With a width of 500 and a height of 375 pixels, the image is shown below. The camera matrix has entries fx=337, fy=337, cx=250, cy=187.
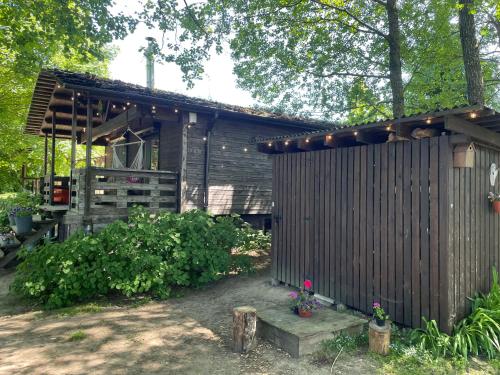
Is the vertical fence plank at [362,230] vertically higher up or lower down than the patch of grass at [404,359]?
higher up

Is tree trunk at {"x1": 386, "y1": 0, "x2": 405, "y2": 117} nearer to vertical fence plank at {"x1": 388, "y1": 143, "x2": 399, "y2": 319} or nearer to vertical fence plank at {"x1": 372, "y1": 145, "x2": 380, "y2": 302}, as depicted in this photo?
vertical fence plank at {"x1": 372, "y1": 145, "x2": 380, "y2": 302}

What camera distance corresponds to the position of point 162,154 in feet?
33.3

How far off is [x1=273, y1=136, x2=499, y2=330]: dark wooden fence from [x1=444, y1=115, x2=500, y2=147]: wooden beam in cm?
20

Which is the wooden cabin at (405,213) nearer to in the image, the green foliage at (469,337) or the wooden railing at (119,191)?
the green foliage at (469,337)

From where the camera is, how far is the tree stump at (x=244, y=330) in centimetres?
423

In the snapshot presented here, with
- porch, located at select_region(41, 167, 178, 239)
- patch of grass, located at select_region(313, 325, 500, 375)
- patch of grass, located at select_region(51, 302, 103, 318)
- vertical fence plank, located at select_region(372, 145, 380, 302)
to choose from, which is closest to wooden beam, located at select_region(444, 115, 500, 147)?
vertical fence plank, located at select_region(372, 145, 380, 302)

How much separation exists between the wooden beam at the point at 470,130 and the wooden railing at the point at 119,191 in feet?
21.4

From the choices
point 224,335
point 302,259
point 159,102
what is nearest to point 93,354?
point 224,335

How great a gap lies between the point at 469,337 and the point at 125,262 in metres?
5.48

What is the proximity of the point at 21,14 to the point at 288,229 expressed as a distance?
8.45 m

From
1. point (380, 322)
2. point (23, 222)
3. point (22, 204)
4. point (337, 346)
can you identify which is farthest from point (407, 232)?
point (22, 204)

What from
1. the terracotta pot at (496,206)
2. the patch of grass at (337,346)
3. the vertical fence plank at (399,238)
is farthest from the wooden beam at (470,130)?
the patch of grass at (337,346)

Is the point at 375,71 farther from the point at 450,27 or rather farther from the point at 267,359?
the point at 267,359

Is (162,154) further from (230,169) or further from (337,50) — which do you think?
(337,50)
